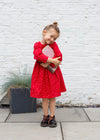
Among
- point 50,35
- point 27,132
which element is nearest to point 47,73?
point 50,35

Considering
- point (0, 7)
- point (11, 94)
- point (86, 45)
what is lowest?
point (11, 94)

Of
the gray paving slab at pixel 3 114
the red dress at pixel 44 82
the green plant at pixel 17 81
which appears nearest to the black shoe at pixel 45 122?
the red dress at pixel 44 82

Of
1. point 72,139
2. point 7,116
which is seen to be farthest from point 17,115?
point 72,139

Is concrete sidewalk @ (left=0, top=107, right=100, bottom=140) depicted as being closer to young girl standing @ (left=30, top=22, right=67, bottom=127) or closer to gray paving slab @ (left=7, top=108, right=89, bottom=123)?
gray paving slab @ (left=7, top=108, right=89, bottom=123)

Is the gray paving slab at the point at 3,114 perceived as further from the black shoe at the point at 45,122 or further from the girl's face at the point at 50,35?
the girl's face at the point at 50,35

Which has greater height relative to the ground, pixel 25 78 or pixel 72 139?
pixel 25 78

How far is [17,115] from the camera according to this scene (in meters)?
3.65

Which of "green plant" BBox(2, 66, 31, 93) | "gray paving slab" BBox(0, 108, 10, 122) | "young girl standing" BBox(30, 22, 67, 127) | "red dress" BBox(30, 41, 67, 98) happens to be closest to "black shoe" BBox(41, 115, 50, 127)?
"young girl standing" BBox(30, 22, 67, 127)

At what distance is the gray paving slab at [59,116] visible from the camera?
3.39 m

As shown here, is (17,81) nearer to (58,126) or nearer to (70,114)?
(70,114)

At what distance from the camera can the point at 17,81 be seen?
3906mm

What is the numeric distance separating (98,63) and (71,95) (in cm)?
88

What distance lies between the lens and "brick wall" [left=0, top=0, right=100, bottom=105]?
420cm

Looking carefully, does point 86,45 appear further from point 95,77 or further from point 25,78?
point 25,78
